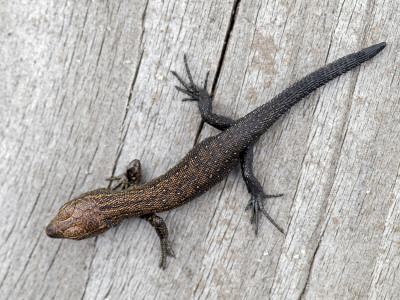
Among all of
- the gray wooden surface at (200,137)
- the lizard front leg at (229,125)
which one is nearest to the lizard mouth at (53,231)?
the gray wooden surface at (200,137)

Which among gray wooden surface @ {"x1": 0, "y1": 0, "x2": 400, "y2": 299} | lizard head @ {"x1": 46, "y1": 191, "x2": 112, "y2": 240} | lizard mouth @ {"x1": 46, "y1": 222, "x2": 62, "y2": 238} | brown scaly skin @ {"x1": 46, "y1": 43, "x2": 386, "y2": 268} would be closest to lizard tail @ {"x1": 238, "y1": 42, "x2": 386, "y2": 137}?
brown scaly skin @ {"x1": 46, "y1": 43, "x2": 386, "y2": 268}

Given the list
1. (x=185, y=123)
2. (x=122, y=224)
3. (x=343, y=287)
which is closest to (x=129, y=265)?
(x=122, y=224)

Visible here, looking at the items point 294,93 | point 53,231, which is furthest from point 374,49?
point 53,231

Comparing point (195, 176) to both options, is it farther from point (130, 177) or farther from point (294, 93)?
point (294, 93)

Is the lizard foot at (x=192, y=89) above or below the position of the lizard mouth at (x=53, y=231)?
above

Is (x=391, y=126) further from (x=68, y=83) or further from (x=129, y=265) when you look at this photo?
(x=68, y=83)

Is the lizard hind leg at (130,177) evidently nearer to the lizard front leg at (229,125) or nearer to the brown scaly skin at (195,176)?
the brown scaly skin at (195,176)
